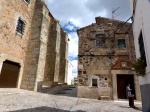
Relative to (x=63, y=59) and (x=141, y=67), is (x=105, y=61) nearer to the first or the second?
(x=141, y=67)

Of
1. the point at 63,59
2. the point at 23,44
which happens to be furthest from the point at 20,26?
the point at 63,59

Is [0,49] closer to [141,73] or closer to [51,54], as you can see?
[51,54]

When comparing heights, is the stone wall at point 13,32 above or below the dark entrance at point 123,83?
above

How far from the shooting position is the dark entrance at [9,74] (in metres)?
9.16

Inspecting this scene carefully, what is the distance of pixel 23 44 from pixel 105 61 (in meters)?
7.13

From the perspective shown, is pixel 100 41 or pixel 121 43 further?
pixel 100 41

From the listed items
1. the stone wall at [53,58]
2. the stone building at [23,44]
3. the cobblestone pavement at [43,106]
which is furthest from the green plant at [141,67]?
the stone wall at [53,58]

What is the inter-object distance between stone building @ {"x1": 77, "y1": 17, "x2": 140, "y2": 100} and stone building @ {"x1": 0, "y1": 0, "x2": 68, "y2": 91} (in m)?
3.51

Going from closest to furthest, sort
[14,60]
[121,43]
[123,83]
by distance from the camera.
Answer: [14,60] → [123,83] → [121,43]

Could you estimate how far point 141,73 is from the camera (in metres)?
4.89

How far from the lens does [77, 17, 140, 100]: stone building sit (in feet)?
34.1

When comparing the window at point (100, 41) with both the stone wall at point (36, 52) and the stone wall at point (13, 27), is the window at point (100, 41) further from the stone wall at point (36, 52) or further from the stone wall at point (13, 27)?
the stone wall at point (13, 27)

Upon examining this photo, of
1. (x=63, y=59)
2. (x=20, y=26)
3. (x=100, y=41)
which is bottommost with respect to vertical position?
(x=63, y=59)

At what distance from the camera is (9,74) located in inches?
384
